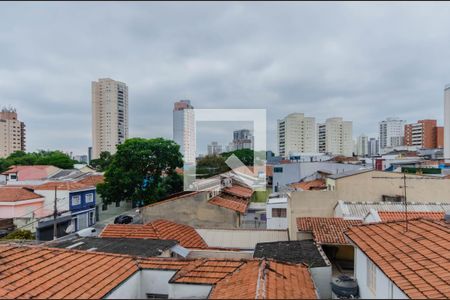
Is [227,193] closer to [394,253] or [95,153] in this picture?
[394,253]

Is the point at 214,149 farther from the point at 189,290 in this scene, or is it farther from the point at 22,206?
the point at 189,290

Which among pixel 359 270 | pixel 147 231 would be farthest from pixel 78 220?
pixel 359 270

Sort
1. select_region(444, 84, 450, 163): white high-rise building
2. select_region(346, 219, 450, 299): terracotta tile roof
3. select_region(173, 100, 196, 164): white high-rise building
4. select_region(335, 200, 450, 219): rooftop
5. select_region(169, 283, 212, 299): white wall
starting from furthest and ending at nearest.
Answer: select_region(444, 84, 450, 163): white high-rise building
select_region(173, 100, 196, 164): white high-rise building
select_region(335, 200, 450, 219): rooftop
select_region(169, 283, 212, 299): white wall
select_region(346, 219, 450, 299): terracotta tile roof

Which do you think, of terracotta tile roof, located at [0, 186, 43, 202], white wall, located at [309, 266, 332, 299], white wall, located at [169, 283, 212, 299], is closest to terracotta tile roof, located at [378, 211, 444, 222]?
white wall, located at [309, 266, 332, 299]

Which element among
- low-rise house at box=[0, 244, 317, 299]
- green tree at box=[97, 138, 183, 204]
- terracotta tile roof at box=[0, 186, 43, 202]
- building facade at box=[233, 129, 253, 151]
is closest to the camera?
low-rise house at box=[0, 244, 317, 299]

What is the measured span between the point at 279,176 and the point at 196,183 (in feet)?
44.8

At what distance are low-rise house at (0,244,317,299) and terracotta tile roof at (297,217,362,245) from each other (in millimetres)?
3041

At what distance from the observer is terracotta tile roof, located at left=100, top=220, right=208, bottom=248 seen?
965cm

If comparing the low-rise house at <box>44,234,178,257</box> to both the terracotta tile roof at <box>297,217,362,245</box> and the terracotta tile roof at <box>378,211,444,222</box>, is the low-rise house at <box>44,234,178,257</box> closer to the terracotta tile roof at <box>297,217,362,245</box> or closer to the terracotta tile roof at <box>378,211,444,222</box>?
the terracotta tile roof at <box>297,217,362,245</box>

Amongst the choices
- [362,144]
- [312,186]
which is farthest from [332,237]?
[362,144]

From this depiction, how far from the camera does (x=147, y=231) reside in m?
9.83

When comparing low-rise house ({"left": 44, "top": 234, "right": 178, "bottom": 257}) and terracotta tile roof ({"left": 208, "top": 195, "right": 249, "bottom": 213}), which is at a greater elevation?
low-rise house ({"left": 44, "top": 234, "right": 178, "bottom": 257})

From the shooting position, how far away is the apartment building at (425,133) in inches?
2226

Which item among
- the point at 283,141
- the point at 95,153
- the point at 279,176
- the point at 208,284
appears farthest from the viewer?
the point at 95,153
